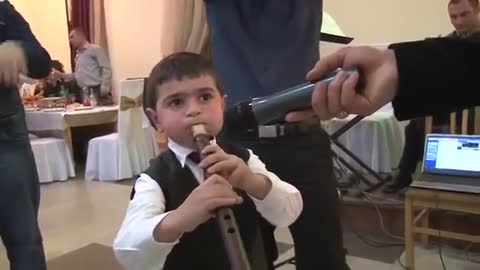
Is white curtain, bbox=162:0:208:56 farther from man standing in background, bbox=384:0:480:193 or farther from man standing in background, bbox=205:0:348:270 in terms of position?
man standing in background, bbox=205:0:348:270

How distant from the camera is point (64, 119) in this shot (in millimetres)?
4199

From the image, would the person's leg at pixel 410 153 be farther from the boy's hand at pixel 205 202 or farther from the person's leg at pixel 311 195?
the boy's hand at pixel 205 202

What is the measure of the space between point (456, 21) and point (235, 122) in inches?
103

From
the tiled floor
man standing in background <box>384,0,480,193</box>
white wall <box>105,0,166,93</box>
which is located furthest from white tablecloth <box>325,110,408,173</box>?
white wall <box>105,0,166,93</box>

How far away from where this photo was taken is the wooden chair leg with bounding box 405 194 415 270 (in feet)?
7.16

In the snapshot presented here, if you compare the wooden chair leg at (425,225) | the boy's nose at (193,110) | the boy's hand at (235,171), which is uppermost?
the boy's nose at (193,110)

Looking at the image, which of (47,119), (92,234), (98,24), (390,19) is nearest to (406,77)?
(92,234)

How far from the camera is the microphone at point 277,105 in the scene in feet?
1.69

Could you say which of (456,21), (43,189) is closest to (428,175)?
(456,21)

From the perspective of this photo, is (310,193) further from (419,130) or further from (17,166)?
(419,130)

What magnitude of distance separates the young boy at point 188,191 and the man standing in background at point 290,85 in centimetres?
3

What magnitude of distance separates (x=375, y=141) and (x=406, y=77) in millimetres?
3132

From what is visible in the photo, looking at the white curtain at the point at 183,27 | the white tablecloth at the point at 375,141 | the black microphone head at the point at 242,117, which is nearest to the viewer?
the black microphone head at the point at 242,117

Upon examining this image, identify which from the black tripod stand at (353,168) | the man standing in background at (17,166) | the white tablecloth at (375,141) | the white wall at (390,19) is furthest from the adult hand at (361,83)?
the white wall at (390,19)
